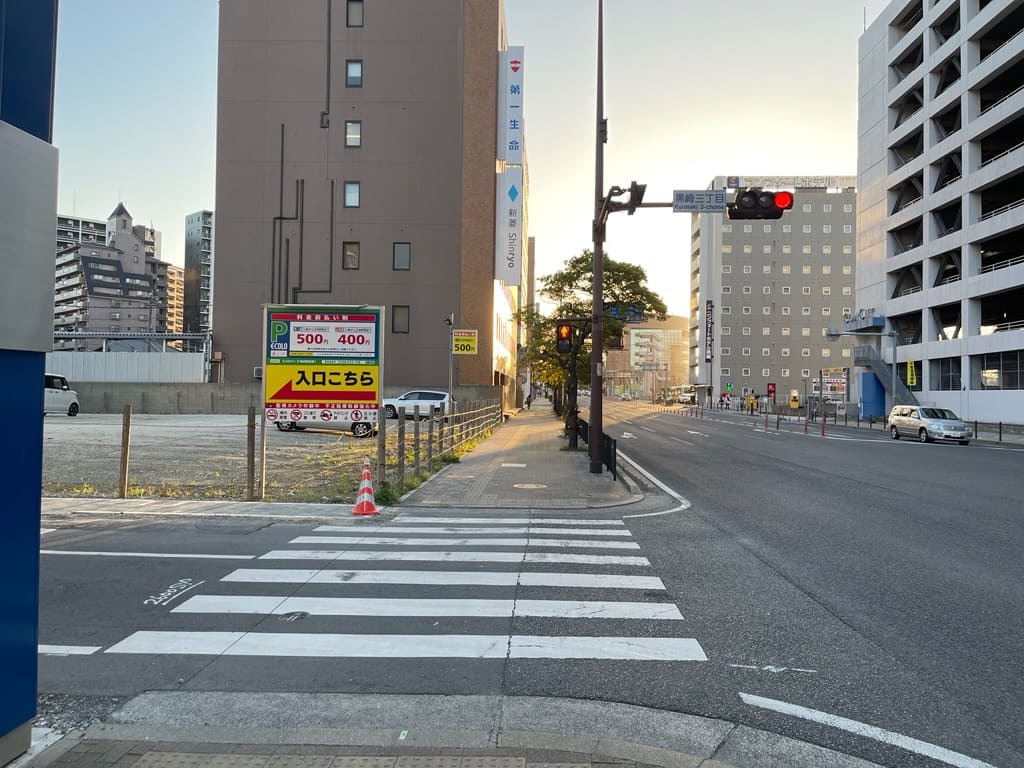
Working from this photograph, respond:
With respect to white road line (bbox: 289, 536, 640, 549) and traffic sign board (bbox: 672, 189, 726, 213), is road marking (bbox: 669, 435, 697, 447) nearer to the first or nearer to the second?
traffic sign board (bbox: 672, 189, 726, 213)

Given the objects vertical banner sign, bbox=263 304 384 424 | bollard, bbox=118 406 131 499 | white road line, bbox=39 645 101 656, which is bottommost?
white road line, bbox=39 645 101 656

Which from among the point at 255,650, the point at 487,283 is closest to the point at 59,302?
the point at 487,283

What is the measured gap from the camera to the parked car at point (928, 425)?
32.2 m

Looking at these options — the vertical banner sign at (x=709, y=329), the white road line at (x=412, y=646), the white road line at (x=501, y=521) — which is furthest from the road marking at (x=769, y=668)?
the vertical banner sign at (x=709, y=329)

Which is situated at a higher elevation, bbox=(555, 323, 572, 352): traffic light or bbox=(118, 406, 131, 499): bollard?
bbox=(555, 323, 572, 352): traffic light

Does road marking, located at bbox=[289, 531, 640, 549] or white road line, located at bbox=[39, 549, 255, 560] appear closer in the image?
white road line, located at bbox=[39, 549, 255, 560]

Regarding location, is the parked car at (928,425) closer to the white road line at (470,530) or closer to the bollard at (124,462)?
the white road line at (470,530)

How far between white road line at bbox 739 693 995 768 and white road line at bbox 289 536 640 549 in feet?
14.8

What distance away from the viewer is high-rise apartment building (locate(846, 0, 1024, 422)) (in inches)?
1615

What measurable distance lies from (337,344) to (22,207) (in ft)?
31.7

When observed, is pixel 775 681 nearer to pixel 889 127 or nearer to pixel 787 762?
pixel 787 762

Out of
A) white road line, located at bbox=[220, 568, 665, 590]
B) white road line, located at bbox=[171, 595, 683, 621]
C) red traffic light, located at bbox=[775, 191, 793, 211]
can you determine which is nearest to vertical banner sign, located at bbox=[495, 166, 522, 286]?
red traffic light, located at bbox=[775, 191, 793, 211]

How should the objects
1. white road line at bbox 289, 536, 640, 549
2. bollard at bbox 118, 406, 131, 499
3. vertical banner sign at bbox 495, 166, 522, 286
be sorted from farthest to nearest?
1. vertical banner sign at bbox 495, 166, 522, 286
2. bollard at bbox 118, 406, 131, 499
3. white road line at bbox 289, 536, 640, 549

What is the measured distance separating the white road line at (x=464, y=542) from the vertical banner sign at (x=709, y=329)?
104596mm
